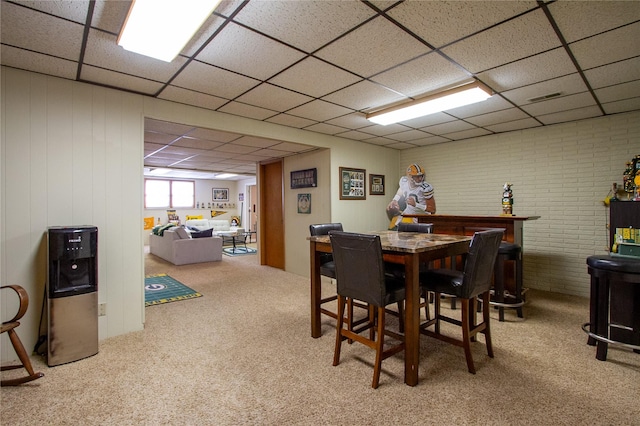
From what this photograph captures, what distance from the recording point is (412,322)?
2.13m

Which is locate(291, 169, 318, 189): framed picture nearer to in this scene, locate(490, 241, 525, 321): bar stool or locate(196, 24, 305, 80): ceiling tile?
locate(196, 24, 305, 80): ceiling tile

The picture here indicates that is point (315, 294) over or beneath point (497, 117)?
beneath

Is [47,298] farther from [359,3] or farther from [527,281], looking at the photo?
[527,281]

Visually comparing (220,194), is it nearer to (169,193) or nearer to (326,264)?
(169,193)

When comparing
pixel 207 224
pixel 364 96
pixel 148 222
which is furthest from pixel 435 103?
pixel 148 222

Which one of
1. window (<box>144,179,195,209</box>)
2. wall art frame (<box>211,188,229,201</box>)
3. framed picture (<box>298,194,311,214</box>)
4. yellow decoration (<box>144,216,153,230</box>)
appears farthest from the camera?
wall art frame (<box>211,188,229,201</box>)

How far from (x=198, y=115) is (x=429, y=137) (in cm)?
356

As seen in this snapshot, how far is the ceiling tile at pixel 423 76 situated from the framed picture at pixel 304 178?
2.34 metres

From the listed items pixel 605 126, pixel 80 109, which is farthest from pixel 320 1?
pixel 605 126

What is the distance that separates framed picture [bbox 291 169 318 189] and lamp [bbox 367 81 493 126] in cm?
158

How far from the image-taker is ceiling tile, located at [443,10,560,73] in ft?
6.43

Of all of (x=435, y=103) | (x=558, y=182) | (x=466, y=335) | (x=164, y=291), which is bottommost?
(x=164, y=291)

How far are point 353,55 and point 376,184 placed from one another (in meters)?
3.49

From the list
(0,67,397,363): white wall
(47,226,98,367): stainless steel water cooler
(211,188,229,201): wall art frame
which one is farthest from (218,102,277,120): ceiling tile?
(211,188,229,201): wall art frame
